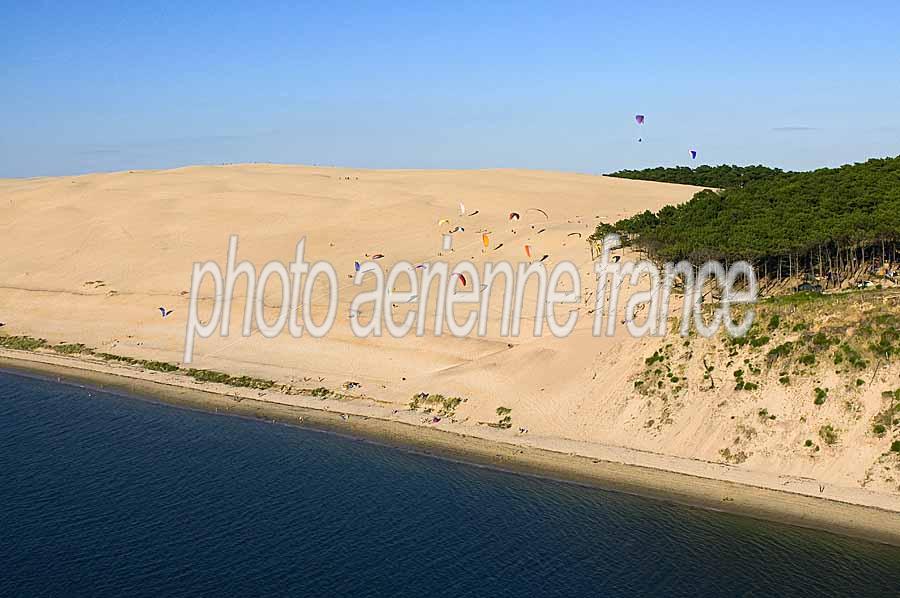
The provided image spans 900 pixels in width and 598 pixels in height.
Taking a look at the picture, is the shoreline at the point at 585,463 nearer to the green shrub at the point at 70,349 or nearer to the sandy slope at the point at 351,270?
the sandy slope at the point at 351,270

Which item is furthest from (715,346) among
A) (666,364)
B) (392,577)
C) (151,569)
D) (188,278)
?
(188,278)

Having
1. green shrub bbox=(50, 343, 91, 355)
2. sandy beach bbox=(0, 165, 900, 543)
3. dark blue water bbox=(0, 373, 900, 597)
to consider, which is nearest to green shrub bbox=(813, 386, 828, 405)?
sandy beach bbox=(0, 165, 900, 543)

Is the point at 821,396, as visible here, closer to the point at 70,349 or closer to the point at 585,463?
the point at 585,463

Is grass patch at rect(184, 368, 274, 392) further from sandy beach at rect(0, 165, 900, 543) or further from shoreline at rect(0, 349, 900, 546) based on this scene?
sandy beach at rect(0, 165, 900, 543)

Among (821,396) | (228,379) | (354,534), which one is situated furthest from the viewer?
(228,379)

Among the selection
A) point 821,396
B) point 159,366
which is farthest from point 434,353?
point 821,396

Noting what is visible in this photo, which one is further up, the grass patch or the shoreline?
the grass patch
